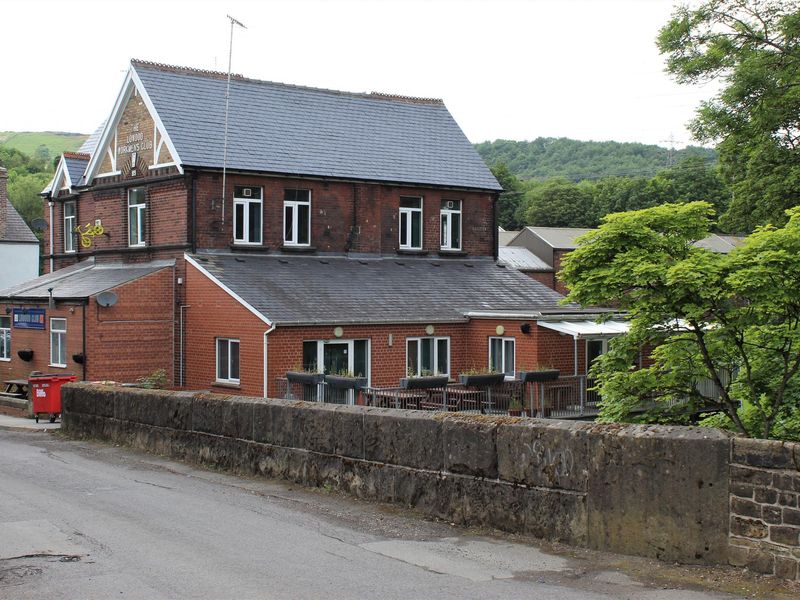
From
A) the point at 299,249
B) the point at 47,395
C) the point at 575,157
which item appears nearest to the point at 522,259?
the point at 299,249

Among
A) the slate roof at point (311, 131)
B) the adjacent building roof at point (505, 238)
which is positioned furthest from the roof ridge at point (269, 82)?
the adjacent building roof at point (505, 238)

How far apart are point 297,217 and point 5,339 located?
1051cm

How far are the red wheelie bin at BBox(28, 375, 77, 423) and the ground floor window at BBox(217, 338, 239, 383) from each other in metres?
4.51

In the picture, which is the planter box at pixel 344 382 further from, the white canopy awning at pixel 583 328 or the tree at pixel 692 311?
the tree at pixel 692 311

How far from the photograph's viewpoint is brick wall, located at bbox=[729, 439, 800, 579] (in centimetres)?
805

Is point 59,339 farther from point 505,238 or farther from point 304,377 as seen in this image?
point 505,238

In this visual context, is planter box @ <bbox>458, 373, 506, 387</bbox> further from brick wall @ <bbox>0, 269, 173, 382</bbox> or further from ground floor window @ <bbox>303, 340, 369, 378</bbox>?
brick wall @ <bbox>0, 269, 173, 382</bbox>

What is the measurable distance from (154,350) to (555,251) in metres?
38.9

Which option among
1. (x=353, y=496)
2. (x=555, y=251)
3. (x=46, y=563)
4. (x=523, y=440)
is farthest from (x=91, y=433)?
(x=555, y=251)

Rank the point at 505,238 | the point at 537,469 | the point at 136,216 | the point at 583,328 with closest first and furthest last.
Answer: the point at 537,469 < the point at 583,328 < the point at 136,216 < the point at 505,238

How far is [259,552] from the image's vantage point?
9.52 m

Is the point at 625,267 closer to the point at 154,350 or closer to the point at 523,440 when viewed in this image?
the point at 523,440

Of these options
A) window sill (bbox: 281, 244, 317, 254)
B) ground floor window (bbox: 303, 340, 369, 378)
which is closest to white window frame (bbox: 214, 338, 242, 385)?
ground floor window (bbox: 303, 340, 369, 378)

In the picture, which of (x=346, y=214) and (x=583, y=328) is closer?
(x=583, y=328)
